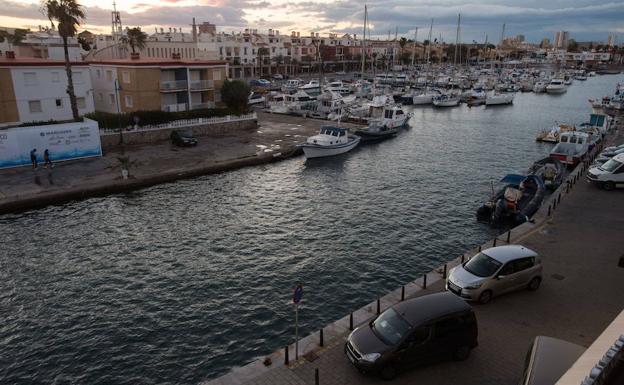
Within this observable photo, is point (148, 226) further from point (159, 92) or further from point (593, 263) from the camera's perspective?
point (159, 92)

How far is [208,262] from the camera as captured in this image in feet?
68.8

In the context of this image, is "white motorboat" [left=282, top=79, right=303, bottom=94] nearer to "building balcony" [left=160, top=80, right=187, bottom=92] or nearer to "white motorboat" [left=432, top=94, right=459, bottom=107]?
"white motorboat" [left=432, top=94, right=459, bottom=107]

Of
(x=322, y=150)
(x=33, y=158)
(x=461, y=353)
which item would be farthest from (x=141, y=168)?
(x=461, y=353)

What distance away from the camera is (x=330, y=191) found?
3291cm

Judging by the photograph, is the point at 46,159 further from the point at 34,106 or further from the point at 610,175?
the point at 610,175

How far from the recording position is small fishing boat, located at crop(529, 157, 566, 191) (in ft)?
105

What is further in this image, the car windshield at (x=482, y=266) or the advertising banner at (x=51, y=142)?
the advertising banner at (x=51, y=142)

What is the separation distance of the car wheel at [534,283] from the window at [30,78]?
1767 inches

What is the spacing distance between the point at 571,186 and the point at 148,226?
27.5 meters

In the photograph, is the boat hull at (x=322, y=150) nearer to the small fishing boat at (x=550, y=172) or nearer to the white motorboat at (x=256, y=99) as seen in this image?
the small fishing boat at (x=550, y=172)

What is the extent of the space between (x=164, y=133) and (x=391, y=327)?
37794 mm

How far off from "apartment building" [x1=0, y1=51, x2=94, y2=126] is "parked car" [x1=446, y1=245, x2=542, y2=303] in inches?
1667

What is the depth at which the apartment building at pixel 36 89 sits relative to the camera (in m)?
40.4

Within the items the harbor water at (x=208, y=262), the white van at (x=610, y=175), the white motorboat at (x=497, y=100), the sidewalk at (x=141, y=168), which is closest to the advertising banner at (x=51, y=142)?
the sidewalk at (x=141, y=168)
